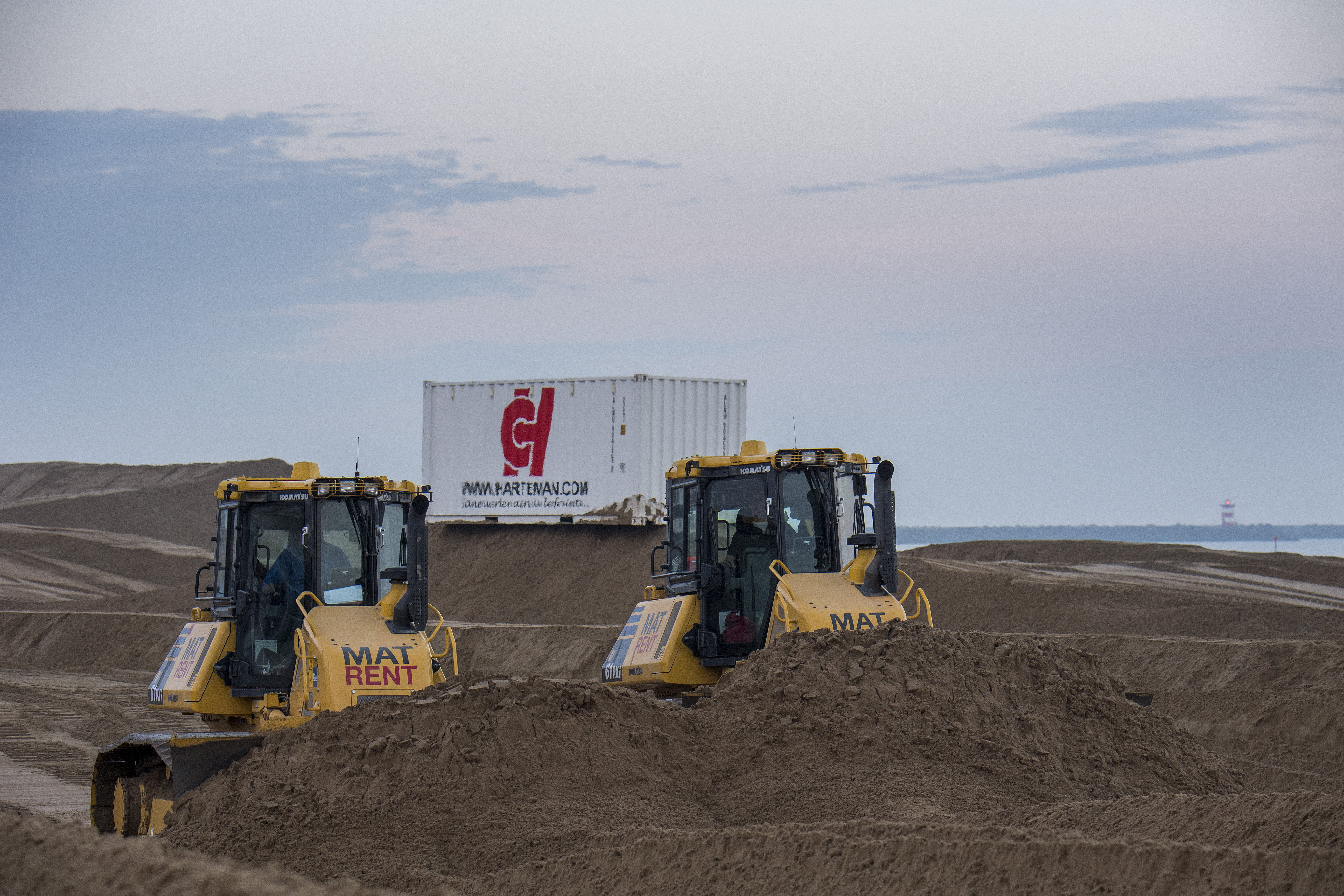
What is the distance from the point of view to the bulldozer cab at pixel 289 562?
9336 mm

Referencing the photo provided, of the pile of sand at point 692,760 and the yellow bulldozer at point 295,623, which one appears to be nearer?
the pile of sand at point 692,760

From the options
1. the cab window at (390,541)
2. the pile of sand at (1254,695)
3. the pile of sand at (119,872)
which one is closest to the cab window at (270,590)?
the cab window at (390,541)

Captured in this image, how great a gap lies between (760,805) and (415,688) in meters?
2.60

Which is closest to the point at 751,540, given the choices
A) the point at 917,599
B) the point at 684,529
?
the point at 684,529

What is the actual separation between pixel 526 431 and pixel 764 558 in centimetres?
1581

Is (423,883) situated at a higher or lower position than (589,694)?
lower

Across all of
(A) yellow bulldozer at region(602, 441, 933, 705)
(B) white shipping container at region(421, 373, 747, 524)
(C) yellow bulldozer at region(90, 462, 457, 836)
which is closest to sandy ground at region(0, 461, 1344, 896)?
(C) yellow bulldozer at region(90, 462, 457, 836)

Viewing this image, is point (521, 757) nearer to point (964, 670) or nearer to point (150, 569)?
point (964, 670)

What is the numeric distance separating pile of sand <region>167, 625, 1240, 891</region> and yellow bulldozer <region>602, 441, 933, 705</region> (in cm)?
94

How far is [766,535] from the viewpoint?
10086 mm

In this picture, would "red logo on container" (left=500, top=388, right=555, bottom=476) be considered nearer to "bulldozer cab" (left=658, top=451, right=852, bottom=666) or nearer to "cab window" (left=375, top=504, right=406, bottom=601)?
"bulldozer cab" (left=658, top=451, right=852, bottom=666)

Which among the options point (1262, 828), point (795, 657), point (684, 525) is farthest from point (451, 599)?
point (1262, 828)

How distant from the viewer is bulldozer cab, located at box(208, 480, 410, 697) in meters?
9.34

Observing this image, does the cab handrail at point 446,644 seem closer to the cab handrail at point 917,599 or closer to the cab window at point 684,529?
the cab window at point 684,529
